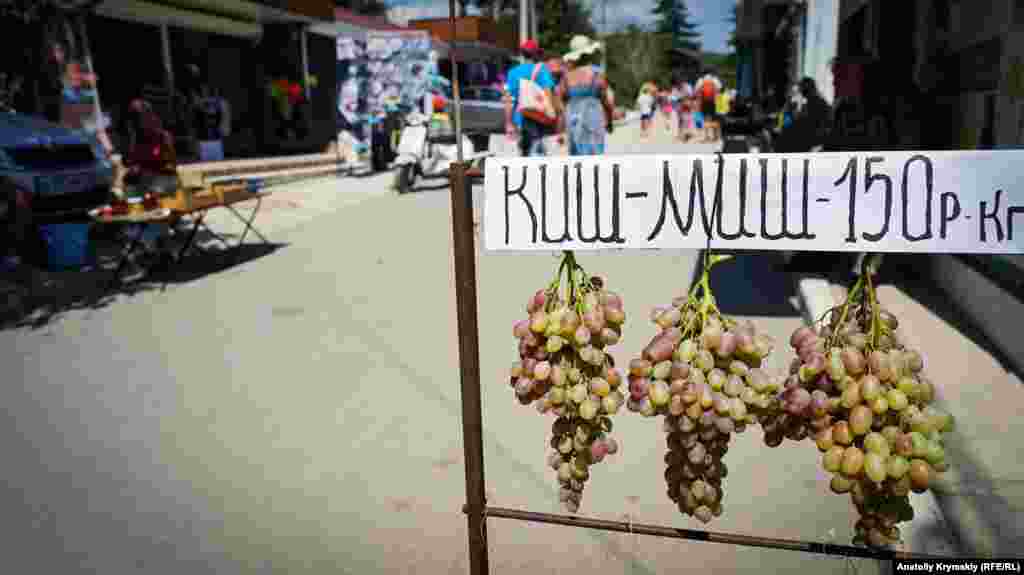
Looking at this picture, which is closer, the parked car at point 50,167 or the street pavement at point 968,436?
the street pavement at point 968,436

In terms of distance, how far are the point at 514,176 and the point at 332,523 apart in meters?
2.00

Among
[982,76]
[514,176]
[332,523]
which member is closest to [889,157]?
[514,176]

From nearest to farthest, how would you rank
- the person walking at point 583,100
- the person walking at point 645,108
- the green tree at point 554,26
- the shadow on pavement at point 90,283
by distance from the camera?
the shadow on pavement at point 90,283 → the person walking at point 583,100 → the person walking at point 645,108 → the green tree at point 554,26

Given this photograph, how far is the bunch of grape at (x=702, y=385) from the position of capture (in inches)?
74.7

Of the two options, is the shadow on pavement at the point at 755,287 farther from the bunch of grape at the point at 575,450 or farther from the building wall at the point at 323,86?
the building wall at the point at 323,86

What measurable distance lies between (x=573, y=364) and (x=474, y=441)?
375mm

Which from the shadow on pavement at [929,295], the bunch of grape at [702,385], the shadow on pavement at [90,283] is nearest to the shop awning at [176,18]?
the shadow on pavement at [90,283]

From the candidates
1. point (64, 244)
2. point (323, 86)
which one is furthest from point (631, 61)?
point (64, 244)

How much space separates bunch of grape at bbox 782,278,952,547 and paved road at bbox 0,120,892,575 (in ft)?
3.94

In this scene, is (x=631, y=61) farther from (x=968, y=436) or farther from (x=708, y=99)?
(x=968, y=436)

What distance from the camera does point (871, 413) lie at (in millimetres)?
1820

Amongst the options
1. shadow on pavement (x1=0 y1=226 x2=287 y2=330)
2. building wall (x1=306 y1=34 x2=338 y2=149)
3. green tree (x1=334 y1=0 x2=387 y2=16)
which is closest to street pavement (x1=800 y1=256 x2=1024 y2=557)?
shadow on pavement (x1=0 y1=226 x2=287 y2=330)

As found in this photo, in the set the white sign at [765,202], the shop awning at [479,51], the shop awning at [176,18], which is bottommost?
the white sign at [765,202]

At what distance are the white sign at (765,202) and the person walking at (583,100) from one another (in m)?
7.32
